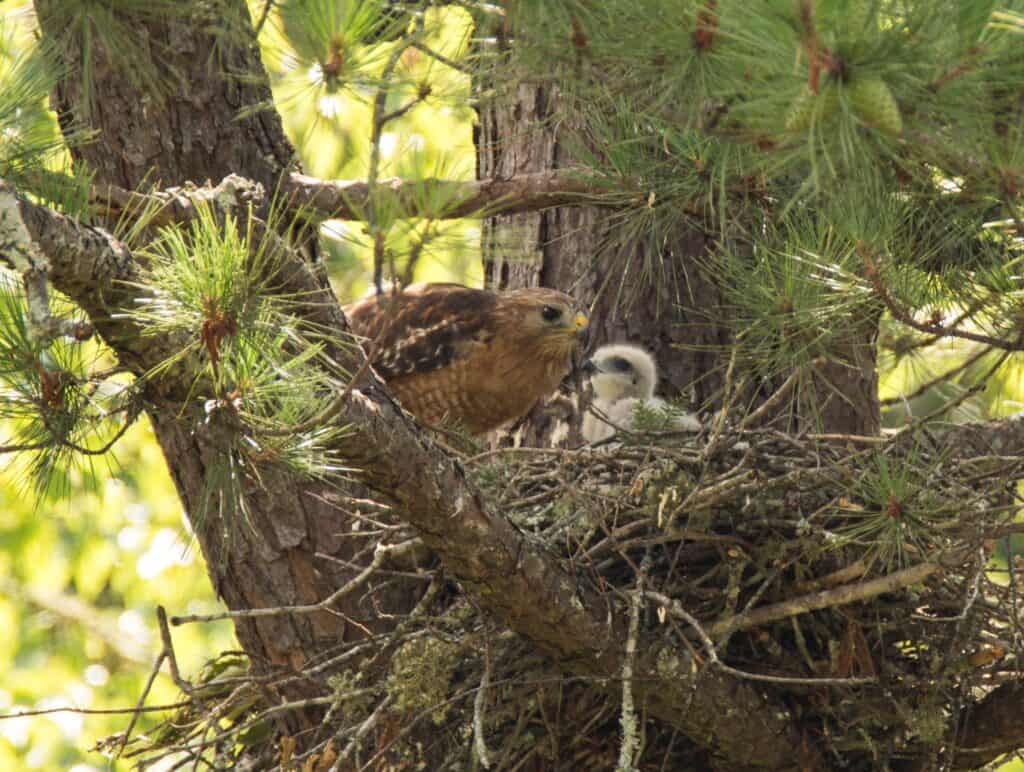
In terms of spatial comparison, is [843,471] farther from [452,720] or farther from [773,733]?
[452,720]

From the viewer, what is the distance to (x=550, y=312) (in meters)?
5.02

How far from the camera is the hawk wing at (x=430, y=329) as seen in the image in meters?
5.11

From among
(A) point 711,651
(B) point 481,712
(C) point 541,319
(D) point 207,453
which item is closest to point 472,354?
(C) point 541,319

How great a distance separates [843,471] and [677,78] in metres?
1.24

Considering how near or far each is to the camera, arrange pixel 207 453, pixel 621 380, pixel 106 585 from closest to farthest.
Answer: pixel 207 453 < pixel 621 380 < pixel 106 585

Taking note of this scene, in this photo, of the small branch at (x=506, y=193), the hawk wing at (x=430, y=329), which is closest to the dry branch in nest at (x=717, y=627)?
the small branch at (x=506, y=193)

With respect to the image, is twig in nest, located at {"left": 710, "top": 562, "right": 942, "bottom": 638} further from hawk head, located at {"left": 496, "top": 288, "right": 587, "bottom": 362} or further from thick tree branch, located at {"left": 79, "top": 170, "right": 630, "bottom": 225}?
hawk head, located at {"left": 496, "top": 288, "right": 587, "bottom": 362}

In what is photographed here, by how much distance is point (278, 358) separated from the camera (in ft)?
8.68

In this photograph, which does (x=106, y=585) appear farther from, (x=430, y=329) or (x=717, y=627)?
(x=717, y=627)

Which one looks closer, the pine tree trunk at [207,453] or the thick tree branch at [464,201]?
the thick tree branch at [464,201]

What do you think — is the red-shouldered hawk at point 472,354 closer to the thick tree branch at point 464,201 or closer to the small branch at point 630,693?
the thick tree branch at point 464,201

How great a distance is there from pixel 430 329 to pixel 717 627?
6.48 ft

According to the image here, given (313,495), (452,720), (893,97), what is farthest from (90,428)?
(893,97)

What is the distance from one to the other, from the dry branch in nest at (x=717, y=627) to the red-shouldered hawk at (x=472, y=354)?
47.8 inches
